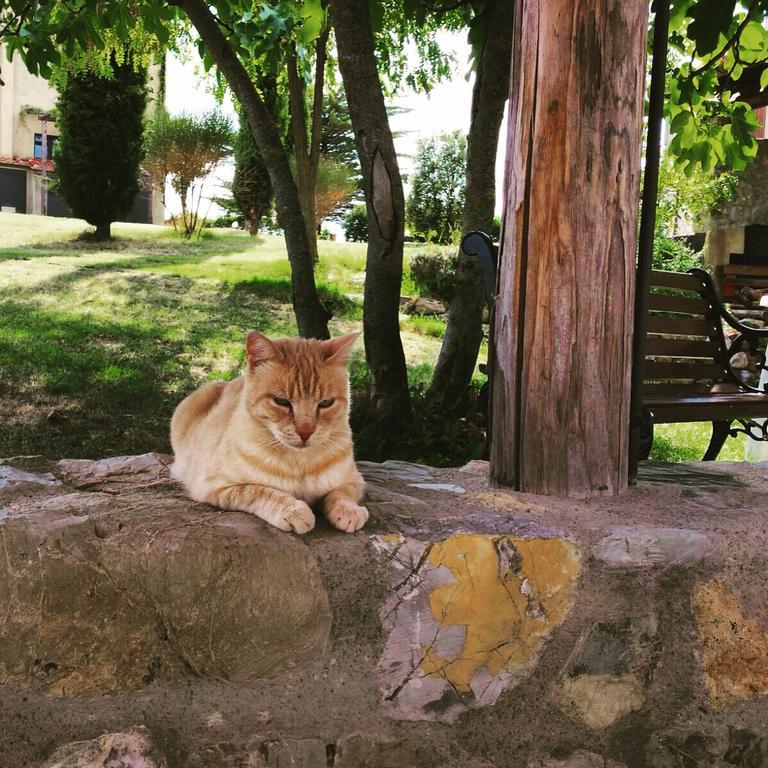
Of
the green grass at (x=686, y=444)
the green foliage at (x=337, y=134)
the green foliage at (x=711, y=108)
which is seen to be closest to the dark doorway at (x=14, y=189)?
the green foliage at (x=337, y=134)

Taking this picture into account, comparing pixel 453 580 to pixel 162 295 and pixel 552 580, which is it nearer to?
pixel 552 580

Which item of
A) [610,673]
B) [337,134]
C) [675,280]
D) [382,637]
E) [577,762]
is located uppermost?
[337,134]

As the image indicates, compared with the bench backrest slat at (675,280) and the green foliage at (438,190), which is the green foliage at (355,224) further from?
the bench backrest slat at (675,280)

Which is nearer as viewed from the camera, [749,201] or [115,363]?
[115,363]

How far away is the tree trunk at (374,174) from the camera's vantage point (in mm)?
3924

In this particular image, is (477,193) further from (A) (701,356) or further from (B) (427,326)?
(B) (427,326)

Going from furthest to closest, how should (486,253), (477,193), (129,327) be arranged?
(129,327)
(477,193)
(486,253)

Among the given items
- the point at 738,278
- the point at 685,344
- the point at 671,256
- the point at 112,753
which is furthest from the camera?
the point at 738,278

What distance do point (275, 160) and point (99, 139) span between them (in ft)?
19.4

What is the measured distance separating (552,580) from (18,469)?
165 cm

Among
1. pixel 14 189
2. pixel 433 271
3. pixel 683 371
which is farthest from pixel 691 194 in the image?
pixel 14 189

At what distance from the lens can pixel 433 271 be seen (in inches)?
356

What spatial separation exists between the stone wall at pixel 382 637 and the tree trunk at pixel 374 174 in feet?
7.54

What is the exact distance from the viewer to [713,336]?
15.1 ft
